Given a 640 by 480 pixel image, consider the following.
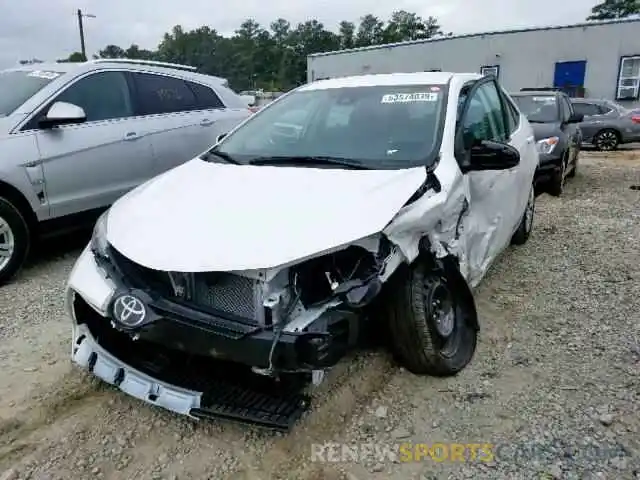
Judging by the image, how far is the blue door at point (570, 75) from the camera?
68.3 ft

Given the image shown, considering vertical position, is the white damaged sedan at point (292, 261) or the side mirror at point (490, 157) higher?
the side mirror at point (490, 157)

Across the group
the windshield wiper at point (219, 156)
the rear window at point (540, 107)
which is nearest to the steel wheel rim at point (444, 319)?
the windshield wiper at point (219, 156)

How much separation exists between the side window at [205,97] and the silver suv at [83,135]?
0.01m

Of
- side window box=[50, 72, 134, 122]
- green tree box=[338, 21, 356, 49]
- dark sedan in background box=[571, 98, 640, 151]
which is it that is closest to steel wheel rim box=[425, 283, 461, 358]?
side window box=[50, 72, 134, 122]

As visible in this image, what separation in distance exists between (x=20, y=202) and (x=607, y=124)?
1432 cm

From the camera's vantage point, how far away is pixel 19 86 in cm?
478

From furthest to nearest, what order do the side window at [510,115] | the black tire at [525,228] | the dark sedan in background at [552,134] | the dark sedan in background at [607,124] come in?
1. the dark sedan in background at [607,124]
2. the dark sedan in background at [552,134]
3. the black tire at [525,228]
4. the side window at [510,115]

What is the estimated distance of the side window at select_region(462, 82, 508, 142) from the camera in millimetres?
3691

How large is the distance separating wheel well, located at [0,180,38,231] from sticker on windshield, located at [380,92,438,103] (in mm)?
2956

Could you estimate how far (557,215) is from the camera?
6.61 m

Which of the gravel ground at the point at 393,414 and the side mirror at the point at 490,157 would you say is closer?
the gravel ground at the point at 393,414

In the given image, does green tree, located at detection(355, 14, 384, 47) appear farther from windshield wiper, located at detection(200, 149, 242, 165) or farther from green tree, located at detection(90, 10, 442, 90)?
windshield wiper, located at detection(200, 149, 242, 165)

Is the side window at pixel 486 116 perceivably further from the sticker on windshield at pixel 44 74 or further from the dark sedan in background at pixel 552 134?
the sticker on windshield at pixel 44 74

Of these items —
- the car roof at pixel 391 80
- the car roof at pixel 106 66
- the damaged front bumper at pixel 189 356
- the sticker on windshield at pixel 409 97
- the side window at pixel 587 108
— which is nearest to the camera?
the damaged front bumper at pixel 189 356
